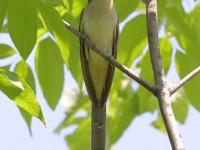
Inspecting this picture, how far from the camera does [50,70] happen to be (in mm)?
3586

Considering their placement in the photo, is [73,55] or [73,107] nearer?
[73,55]

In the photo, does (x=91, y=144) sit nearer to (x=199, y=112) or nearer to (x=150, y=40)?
(x=199, y=112)

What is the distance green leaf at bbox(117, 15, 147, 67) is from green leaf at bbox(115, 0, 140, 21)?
7.5 inches

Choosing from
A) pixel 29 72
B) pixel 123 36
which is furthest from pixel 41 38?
pixel 123 36

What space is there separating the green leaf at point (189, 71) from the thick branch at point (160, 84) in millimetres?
654

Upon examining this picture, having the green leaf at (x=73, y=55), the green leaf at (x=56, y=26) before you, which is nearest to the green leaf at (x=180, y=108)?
the green leaf at (x=73, y=55)

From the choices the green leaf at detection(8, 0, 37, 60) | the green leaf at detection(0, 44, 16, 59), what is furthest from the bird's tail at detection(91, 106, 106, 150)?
the green leaf at detection(8, 0, 37, 60)

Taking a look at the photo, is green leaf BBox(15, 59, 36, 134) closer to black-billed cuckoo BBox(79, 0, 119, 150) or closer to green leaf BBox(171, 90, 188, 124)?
black-billed cuckoo BBox(79, 0, 119, 150)

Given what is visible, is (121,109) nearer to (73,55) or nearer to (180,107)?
(180,107)

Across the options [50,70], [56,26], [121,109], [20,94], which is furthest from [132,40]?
[20,94]

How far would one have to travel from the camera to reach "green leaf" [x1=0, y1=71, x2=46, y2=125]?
8.50 ft

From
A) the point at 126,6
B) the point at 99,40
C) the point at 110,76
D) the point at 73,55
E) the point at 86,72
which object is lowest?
the point at 73,55

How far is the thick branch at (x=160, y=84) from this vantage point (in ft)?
7.93

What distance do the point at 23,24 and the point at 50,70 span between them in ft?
1.93
